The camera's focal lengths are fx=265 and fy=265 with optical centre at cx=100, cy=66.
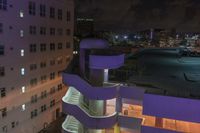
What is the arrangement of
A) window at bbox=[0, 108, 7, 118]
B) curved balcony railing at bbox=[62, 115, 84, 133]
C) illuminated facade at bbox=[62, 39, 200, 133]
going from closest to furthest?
illuminated facade at bbox=[62, 39, 200, 133] < curved balcony railing at bbox=[62, 115, 84, 133] < window at bbox=[0, 108, 7, 118]

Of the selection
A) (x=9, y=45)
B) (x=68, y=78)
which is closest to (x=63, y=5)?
(x=9, y=45)

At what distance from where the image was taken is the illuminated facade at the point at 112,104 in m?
18.9

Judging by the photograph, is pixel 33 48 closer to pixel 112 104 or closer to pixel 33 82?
pixel 33 82

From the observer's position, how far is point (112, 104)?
81.5 ft

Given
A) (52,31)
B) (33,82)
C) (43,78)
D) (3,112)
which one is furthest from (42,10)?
(3,112)

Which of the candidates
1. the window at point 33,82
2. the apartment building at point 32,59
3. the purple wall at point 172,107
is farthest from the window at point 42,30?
the purple wall at point 172,107

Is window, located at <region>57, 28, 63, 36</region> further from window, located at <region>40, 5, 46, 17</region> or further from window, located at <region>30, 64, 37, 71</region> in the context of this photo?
window, located at <region>30, 64, 37, 71</region>

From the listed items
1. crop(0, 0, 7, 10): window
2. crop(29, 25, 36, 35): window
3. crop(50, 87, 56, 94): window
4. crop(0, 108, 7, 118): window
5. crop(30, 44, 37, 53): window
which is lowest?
crop(0, 108, 7, 118): window

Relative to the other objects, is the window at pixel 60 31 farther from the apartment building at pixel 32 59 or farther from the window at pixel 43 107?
the window at pixel 43 107

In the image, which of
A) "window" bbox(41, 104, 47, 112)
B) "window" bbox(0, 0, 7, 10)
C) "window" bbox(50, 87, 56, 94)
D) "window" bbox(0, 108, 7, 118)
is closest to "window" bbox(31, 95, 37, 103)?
"window" bbox(41, 104, 47, 112)

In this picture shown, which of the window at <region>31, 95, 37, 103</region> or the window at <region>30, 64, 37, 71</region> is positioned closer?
the window at <region>30, 64, 37, 71</region>

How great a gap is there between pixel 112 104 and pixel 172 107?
296 inches

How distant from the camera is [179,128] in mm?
20781

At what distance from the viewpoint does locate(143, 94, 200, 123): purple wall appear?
59.1ft
